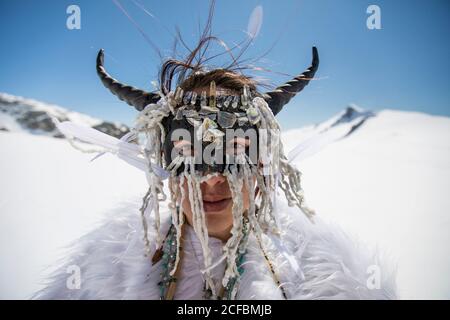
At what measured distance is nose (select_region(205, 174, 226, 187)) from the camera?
1.30 m

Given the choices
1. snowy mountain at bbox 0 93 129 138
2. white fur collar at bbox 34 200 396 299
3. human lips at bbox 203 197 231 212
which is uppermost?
snowy mountain at bbox 0 93 129 138

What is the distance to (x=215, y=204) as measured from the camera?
1328mm

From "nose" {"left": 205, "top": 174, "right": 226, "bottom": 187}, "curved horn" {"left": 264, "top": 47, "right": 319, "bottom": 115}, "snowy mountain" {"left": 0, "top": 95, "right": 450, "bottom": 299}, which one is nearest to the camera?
"nose" {"left": 205, "top": 174, "right": 226, "bottom": 187}

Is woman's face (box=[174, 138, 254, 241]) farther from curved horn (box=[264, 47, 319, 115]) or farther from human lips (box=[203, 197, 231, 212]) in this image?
curved horn (box=[264, 47, 319, 115])

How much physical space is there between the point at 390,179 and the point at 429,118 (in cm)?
504

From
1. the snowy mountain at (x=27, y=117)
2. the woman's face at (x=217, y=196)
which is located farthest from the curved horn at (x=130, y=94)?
the snowy mountain at (x=27, y=117)

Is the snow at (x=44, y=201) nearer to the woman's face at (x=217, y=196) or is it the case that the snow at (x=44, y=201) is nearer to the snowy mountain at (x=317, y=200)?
the snowy mountain at (x=317, y=200)

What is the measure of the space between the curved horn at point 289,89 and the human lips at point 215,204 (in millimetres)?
571

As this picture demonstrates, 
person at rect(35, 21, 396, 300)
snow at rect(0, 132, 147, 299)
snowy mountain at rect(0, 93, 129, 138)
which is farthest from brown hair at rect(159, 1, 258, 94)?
snowy mountain at rect(0, 93, 129, 138)

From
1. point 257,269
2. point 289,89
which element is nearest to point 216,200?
point 257,269

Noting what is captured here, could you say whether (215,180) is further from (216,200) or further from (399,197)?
(399,197)

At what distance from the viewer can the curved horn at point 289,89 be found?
1.54 meters
